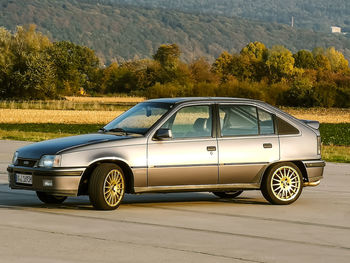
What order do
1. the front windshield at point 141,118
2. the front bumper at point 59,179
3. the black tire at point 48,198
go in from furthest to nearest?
the black tire at point 48,198 < the front windshield at point 141,118 < the front bumper at point 59,179

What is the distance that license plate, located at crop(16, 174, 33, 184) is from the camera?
12.4 metres

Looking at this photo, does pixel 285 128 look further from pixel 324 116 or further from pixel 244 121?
pixel 324 116

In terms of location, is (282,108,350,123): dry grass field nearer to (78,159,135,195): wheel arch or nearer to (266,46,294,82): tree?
(78,159,135,195): wheel arch

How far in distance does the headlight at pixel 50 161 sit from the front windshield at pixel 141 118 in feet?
4.07

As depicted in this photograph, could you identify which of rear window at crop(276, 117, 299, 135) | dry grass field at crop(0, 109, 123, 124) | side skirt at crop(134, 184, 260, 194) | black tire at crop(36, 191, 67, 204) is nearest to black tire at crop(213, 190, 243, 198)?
side skirt at crop(134, 184, 260, 194)

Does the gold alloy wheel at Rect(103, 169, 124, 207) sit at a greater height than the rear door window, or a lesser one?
lesser

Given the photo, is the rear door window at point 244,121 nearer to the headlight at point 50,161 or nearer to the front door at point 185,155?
the front door at point 185,155

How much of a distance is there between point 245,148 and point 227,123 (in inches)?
18.4

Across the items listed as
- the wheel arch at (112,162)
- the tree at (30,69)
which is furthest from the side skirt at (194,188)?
the tree at (30,69)

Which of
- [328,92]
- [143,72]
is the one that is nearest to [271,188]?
[328,92]

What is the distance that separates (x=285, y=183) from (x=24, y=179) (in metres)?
3.87

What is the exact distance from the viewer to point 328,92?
110 meters

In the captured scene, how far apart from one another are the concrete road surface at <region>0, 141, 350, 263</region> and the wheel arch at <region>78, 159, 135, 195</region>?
300 mm

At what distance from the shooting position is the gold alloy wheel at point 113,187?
487 inches
